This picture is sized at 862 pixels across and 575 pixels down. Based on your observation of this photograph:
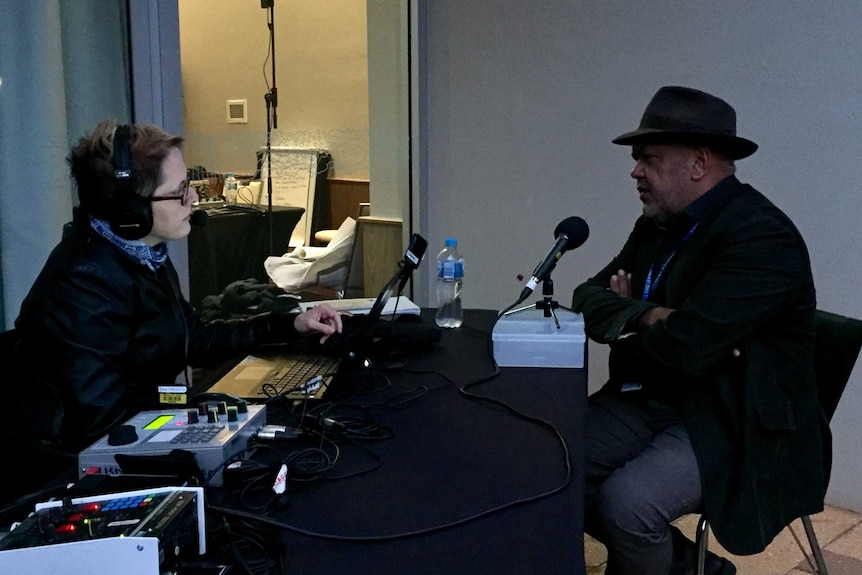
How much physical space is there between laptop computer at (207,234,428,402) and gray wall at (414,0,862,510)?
163cm

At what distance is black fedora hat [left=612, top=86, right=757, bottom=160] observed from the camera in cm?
186

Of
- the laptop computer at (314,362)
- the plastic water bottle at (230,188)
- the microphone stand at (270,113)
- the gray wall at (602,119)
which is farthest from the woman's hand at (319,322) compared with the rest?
the gray wall at (602,119)

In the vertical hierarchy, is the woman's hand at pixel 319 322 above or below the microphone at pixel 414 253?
below

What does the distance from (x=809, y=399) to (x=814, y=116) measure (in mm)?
1370

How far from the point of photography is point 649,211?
203 centimetres

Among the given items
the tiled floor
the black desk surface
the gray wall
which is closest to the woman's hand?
the black desk surface

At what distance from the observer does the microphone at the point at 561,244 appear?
1.72m

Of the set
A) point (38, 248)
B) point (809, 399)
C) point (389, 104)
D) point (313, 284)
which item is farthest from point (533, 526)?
point (389, 104)

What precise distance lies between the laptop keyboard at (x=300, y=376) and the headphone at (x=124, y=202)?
399 mm

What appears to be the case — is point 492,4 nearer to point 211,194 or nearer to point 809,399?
point 211,194

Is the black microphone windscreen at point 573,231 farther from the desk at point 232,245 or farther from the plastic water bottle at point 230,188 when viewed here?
the plastic water bottle at point 230,188

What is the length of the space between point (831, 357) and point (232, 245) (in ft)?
7.42

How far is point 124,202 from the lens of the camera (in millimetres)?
1468

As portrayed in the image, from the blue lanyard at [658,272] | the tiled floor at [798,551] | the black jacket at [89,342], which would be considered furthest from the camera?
the tiled floor at [798,551]
